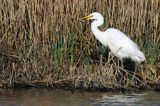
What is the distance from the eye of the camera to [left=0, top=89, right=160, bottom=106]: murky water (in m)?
6.88

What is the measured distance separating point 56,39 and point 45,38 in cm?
18

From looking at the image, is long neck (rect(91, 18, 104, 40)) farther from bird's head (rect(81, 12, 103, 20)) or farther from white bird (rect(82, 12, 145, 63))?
bird's head (rect(81, 12, 103, 20))

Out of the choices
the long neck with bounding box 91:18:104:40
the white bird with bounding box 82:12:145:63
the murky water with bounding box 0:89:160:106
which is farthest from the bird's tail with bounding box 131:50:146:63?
the long neck with bounding box 91:18:104:40

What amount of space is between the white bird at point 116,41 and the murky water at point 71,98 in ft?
2.76

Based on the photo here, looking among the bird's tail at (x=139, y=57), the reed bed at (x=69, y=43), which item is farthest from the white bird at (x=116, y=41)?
the reed bed at (x=69, y=43)

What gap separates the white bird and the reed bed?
17 cm

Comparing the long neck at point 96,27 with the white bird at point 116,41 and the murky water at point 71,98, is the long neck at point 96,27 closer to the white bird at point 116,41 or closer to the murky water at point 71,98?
the white bird at point 116,41

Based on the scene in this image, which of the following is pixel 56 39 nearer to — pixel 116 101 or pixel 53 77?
pixel 53 77

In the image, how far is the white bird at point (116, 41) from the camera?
26.3 ft

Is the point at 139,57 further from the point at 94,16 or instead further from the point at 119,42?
the point at 94,16

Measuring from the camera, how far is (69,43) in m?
8.08

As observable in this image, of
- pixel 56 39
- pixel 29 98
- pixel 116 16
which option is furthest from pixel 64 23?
pixel 29 98

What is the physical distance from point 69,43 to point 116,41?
90 cm

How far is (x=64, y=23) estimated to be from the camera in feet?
→ 26.3
